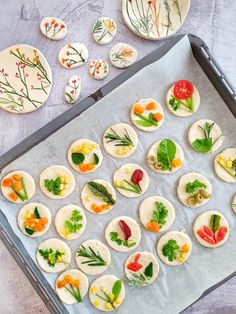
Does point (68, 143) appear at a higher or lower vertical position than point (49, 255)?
higher

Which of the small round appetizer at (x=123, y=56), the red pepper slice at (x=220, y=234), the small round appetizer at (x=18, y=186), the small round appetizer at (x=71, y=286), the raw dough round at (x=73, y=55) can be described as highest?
the raw dough round at (x=73, y=55)

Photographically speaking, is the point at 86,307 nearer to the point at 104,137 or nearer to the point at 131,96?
the point at 104,137

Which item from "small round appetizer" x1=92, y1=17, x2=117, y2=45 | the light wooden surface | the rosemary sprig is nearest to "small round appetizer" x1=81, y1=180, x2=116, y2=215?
the rosemary sprig

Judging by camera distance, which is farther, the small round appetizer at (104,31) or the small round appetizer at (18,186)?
the small round appetizer at (104,31)

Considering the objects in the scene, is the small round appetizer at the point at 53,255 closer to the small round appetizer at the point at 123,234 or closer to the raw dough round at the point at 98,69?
the small round appetizer at the point at 123,234

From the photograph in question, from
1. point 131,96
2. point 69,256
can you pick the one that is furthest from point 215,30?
point 69,256

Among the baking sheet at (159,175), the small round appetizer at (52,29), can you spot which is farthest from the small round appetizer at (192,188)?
the small round appetizer at (52,29)
